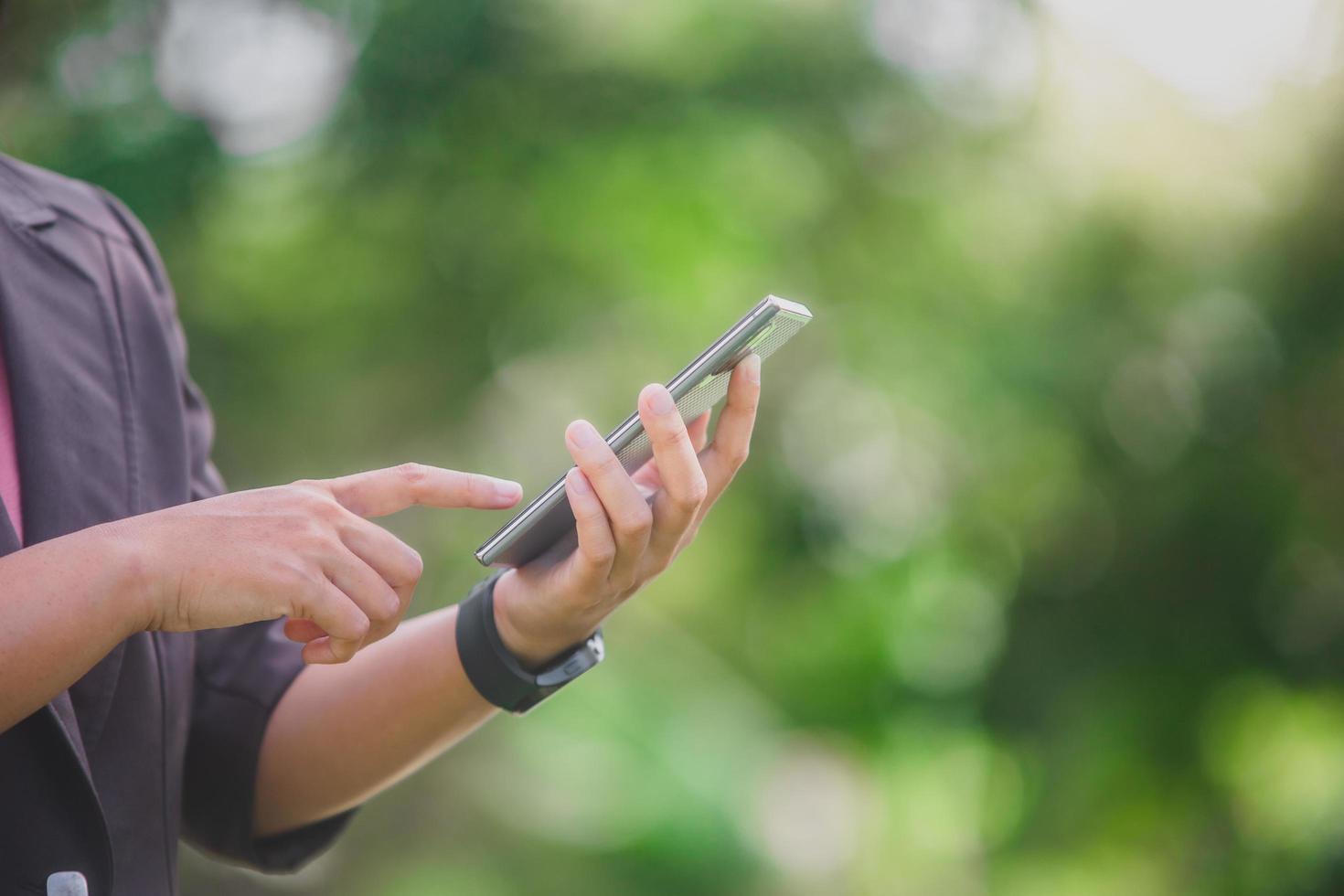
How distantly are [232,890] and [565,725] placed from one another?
112 cm

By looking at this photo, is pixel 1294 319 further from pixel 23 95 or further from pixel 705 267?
pixel 23 95

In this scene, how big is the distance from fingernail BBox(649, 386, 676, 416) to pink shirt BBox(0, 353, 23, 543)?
0.54 m

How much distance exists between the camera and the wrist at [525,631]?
1.15 meters

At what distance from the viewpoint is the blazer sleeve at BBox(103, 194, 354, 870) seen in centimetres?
126

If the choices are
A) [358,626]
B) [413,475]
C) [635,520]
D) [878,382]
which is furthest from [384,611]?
[878,382]

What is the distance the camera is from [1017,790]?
9.60ft

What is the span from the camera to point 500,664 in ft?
3.85

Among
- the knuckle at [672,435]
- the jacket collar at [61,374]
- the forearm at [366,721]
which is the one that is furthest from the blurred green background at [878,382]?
the knuckle at [672,435]

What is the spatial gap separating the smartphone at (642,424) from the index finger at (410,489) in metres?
0.04

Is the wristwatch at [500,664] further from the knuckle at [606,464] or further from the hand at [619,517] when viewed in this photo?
the knuckle at [606,464]

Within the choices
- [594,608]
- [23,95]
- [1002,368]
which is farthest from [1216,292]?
[23,95]

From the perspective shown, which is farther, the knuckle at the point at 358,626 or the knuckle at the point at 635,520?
the knuckle at the point at 635,520

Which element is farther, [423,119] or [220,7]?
[423,119]

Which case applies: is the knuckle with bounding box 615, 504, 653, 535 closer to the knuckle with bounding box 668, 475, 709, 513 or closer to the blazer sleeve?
the knuckle with bounding box 668, 475, 709, 513
